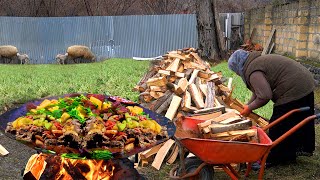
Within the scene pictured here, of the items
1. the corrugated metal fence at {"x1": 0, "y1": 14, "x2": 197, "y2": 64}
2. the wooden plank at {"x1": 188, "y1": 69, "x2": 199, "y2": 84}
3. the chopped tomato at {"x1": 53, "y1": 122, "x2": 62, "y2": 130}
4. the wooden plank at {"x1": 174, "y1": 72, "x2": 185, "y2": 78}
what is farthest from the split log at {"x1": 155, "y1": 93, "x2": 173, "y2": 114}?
the corrugated metal fence at {"x1": 0, "y1": 14, "x2": 197, "y2": 64}

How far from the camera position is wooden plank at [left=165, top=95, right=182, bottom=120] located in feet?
23.5

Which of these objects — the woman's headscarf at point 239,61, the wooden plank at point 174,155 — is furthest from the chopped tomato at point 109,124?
the wooden plank at point 174,155

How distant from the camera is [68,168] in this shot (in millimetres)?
4078

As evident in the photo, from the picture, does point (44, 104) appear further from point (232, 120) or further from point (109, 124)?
point (232, 120)

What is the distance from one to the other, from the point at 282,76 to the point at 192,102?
6.72ft

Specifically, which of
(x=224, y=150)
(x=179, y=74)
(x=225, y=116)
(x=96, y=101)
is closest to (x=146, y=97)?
(x=179, y=74)

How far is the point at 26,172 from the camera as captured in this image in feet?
13.5

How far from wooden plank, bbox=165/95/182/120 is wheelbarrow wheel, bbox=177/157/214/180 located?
1530 millimetres

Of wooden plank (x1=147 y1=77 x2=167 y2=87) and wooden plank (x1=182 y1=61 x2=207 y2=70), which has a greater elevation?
wooden plank (x1=182 y1=61 x2=207 y2=70)

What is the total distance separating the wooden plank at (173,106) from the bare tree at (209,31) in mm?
13059

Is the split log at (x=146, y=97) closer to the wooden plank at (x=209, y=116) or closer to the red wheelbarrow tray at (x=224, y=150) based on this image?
the wooden plank at (x=209, y=116)

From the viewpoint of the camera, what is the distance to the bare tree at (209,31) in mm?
20109

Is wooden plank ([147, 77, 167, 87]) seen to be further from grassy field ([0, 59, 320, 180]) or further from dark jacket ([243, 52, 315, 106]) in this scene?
dark jacket ([243, 52, 315, 106])

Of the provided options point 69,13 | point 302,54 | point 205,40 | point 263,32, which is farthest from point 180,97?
point 69,13
